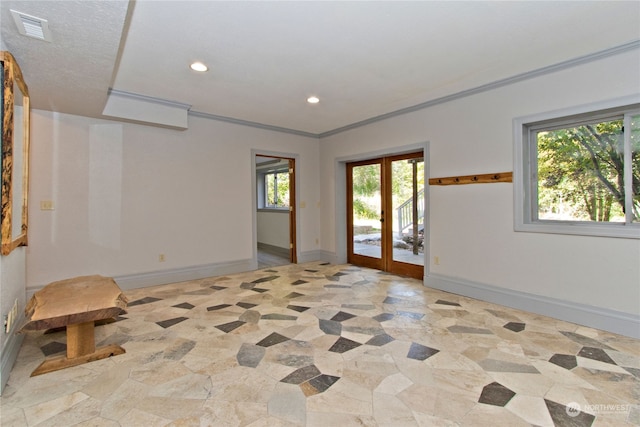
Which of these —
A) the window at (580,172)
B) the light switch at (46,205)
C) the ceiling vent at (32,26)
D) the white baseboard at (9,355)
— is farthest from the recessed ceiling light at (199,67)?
the window at (580,172)

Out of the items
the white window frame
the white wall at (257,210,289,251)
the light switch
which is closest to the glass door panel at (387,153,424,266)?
the white wall at (257,210,289,251)

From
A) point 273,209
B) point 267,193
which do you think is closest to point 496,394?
point 273,209

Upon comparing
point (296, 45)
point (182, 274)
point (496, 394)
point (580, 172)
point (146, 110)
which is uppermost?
point (296, 45)

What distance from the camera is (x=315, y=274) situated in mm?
5164

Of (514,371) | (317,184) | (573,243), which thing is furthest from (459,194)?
(317,184)

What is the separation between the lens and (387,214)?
5309mm

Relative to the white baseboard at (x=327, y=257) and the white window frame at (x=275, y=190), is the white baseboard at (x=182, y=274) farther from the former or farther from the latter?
the white window frame at (x=275, y=190)

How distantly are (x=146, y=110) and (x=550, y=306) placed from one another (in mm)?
5425

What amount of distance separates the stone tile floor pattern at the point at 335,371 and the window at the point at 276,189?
461 centimetres

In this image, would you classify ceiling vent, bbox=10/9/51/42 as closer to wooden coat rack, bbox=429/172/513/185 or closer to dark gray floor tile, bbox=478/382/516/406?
dark gray floor tile, bbox=478/382/516/406

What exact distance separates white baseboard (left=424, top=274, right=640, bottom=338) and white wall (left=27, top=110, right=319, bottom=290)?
11.1 ft

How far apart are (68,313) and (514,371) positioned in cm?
326

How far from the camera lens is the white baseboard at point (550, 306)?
280cm

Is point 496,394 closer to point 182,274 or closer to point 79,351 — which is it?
point 79,351
